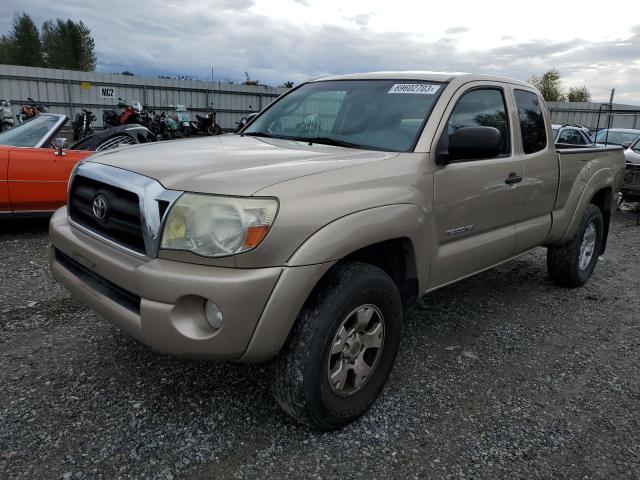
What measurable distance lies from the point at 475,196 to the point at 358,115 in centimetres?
91

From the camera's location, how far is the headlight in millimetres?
2137

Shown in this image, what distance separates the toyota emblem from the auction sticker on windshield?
191 cm

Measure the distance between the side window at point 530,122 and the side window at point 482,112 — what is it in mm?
229

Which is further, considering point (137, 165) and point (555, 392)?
point (555, 392)

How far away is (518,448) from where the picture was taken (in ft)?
8.39

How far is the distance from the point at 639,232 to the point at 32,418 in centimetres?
899

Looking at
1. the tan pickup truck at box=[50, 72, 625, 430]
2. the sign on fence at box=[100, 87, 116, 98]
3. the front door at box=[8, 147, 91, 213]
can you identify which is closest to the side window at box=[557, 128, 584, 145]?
the tan pickup truck at box=[50, 72, 625, 430]

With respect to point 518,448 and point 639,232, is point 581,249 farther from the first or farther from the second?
point 639,232

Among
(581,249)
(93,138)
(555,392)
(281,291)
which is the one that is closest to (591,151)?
(581,249)

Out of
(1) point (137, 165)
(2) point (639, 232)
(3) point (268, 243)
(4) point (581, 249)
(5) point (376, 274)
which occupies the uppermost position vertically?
(1) point (137, 165)

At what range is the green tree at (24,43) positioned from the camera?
5694 centimetres

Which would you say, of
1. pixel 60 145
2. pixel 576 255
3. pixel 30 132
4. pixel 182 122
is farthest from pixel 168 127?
pixel 576 255

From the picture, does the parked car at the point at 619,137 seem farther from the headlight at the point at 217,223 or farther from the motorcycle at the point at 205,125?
the headlight at the point at 217,223

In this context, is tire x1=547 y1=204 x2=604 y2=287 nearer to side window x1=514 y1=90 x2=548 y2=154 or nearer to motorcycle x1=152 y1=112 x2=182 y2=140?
side window x1=514 y1=90 x2=548 y2=154
